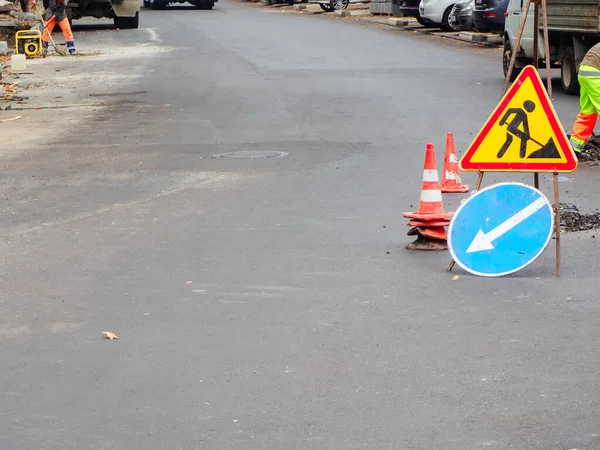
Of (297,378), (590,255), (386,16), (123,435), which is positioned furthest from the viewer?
(386,16)

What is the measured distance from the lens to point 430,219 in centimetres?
867

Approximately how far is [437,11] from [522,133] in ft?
93.4

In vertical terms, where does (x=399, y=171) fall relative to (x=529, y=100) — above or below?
below

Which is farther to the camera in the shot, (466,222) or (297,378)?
(466,222)

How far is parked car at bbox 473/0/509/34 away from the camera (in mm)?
26984

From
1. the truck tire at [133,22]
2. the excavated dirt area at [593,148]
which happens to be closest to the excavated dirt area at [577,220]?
the excavated dirt area at [593,148]

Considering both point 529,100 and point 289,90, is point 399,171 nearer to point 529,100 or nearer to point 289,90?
point 529,100

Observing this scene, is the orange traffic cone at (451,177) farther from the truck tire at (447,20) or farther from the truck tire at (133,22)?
the truck tire at (133,22)

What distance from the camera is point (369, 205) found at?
1037 centimetres

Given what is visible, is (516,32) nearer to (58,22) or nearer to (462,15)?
(462,15)

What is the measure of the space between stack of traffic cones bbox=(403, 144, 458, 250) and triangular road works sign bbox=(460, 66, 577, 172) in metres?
0.93

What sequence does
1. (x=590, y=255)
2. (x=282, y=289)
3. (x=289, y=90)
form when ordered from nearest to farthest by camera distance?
(x=282, y=289), (x=590, y=255), (x=289, y=90)

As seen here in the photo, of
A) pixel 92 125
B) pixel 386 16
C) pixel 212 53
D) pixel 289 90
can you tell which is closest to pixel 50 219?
pixel 92 125

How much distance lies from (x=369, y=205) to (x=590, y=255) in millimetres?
2511
